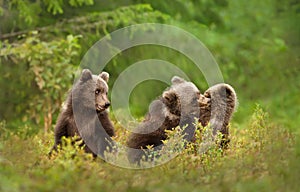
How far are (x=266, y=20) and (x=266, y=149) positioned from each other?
14.0 meters

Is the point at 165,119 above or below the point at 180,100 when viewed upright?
below

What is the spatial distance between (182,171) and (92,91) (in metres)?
2.04

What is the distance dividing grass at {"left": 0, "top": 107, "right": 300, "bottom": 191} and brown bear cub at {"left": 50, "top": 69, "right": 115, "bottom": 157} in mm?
507

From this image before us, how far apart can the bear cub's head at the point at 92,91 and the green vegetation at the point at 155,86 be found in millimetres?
585

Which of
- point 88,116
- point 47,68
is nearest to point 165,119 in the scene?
point 88,116

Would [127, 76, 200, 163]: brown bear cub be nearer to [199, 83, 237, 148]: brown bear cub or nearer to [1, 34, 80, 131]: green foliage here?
[199, 83, 237, 148]: brown bear cub

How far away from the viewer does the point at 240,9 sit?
21.1 m

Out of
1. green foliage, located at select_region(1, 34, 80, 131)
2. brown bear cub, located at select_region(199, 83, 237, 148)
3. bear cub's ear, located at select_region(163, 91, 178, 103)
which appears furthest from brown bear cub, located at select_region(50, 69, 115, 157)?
green foliage, located at select_region(1, 34, 80, 131)

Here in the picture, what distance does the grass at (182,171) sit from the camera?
566 cm

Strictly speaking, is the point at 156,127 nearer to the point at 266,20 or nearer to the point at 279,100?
the point at 279,100

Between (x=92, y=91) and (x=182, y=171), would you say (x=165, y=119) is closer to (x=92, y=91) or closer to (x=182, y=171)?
(x=92, y=91)

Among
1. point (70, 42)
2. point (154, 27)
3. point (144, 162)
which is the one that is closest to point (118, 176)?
point (144, 162)

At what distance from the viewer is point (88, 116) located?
27.1 ft

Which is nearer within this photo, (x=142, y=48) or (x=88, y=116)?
(x=88, y=116)
